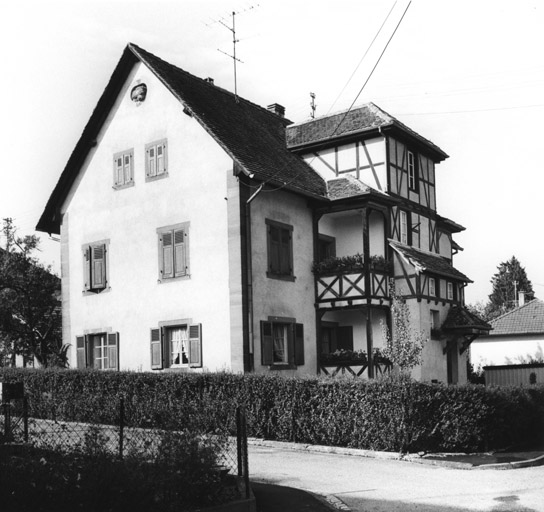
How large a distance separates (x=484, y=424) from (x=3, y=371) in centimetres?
1494

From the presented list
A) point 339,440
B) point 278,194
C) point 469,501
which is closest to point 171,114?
point 278,194

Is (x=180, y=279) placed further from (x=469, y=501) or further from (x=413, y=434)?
(x=469, y=501)

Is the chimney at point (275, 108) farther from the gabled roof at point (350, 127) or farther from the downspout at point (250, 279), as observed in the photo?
the downspout at point (250, 279)

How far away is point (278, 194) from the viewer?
25.6 meters

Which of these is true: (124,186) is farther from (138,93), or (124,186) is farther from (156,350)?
(156,350)

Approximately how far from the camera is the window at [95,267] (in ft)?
90.1

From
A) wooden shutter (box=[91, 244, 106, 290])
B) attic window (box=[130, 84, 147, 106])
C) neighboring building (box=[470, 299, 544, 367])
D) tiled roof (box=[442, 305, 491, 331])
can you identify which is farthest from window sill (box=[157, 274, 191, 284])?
neighboring building (box=[470, 299, 544, 367])

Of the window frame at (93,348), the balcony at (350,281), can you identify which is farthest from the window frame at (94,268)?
the balcony at (350,281)

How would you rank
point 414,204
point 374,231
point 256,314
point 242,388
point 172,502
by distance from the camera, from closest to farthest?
point 172,502 < point 242,388 < point 256,314 < point 374,231 < point 414,204

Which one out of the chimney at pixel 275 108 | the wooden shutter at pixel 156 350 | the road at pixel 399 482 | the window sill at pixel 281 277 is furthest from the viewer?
the chimney at pixel 275 108

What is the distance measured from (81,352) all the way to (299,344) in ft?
25.6

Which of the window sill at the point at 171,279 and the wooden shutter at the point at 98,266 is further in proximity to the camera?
the wooden shutter at the point at 98,266

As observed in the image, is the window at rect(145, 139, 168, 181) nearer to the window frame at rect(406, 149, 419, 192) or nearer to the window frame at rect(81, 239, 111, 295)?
the window frame at rect(81, 239, 111, 295)

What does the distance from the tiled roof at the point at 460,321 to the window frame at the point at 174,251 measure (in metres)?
10.3
